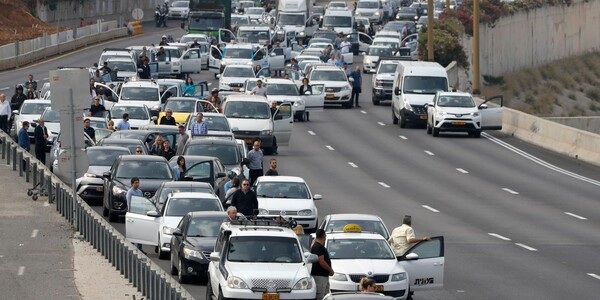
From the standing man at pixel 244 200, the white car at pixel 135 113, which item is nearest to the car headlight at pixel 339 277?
the standing man at pixel 244 200

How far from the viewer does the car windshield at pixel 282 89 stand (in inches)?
2226

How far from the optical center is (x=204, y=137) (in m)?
41.9

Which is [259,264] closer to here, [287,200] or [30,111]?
[287,200]

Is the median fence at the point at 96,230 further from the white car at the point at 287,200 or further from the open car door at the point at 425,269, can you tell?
the open car door at the point at 425,269

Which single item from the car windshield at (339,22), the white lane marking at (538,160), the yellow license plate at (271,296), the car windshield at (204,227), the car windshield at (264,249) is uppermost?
the car windshield at (339,22)

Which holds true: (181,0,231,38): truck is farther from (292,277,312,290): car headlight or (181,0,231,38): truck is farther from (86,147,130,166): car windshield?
(292,277,312,290): car headlight

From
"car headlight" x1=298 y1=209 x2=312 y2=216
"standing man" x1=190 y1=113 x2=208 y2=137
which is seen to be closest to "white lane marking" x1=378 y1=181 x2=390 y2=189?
"standing man" x1=190 y1=113 x2=208 y2=137

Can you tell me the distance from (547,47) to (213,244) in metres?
87.4

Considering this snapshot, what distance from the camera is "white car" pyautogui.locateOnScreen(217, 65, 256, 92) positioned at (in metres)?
64.3

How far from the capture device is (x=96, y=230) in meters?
30.9

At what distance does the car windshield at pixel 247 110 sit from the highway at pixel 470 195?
5.33ft

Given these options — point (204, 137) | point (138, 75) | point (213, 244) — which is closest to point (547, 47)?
point (138, 75)

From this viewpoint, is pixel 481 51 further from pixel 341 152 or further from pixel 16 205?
pixel 16 205

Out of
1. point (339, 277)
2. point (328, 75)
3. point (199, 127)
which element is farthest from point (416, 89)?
point (339, 277)
